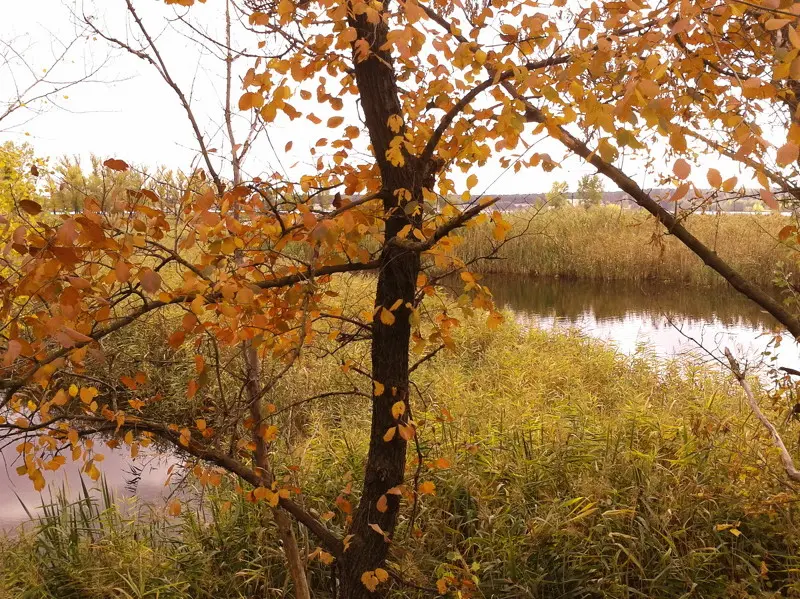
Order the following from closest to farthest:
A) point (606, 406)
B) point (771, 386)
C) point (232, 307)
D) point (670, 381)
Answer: point (232, 307)
point (606, 406)
point (670, 381)
point (771, 386)

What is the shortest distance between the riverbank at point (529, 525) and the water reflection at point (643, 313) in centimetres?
300

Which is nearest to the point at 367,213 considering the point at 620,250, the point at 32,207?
the point at 32,207

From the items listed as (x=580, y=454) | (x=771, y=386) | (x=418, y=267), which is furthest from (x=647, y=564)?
(x=771, y=386)

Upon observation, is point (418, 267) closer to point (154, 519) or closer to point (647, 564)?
point (647, 564)

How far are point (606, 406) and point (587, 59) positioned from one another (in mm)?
3806

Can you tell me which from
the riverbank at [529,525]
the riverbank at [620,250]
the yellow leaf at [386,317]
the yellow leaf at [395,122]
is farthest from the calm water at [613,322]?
the yellow leaf at [395,122]

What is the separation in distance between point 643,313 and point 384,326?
28.5 ft

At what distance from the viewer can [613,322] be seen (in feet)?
30.3

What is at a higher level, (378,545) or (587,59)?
(587,59)

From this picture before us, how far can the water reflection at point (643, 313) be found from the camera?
7.68m

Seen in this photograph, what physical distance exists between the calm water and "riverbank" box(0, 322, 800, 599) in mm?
1122

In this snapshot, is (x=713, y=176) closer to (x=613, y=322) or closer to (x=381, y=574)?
(x=381, y=574)

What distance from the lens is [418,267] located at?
206cm

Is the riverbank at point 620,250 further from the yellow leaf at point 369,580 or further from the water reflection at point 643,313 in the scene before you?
the yellow leaf at point 369,580
